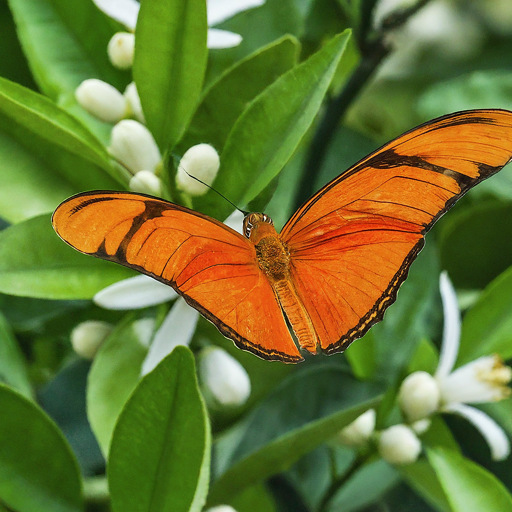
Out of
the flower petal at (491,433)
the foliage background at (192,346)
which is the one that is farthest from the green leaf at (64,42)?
the flower petal at (491,433)

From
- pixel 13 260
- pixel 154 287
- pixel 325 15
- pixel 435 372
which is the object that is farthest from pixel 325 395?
pixel 325 15

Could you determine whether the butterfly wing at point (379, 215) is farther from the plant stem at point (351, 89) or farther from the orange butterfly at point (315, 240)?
the plant stem at point (351, 89)

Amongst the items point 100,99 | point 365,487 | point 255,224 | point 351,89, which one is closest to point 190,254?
point 255,224

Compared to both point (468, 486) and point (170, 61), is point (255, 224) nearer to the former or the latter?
point (170, 61)

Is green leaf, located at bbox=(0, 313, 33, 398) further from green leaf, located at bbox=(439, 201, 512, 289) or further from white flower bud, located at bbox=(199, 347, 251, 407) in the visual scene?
green leaf, located at bbox=(439, 201, 512, 289)

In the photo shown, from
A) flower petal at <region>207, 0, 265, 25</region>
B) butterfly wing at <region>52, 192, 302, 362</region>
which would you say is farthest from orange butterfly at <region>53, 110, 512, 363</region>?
flower petal at <region>207, 0, 265, 25</region>

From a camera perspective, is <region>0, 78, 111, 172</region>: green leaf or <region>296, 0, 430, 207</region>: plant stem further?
<region>296, 0, 430, 207</region>: plant stem
